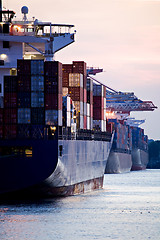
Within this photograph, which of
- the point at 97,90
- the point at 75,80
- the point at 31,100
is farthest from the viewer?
Answer: the point at 97,90

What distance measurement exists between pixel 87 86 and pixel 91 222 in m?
29.6

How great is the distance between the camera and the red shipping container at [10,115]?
168 ft

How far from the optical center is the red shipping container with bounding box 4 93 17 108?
51562 mm

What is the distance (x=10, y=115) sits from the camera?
5131 centimetres

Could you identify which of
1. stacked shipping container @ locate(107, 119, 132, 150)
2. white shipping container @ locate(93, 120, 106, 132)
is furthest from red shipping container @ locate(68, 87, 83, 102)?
stacked shipping container @ locate(107, 119, 132, 150)

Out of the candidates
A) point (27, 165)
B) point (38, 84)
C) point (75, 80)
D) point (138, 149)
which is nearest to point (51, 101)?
point (38, 84)

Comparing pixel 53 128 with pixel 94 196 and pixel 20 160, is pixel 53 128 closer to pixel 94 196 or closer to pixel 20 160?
pixel 20 160

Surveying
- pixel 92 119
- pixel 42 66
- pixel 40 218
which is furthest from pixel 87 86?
pixel 40 218

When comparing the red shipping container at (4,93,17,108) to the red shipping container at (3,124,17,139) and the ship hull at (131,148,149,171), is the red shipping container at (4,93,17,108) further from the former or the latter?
the ship hull at (131,148,149,171)

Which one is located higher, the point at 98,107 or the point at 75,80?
the point at 75,80

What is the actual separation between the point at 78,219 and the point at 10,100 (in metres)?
12.7

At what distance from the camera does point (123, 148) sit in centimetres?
15138

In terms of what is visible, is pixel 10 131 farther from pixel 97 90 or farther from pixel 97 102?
pixel 97 90

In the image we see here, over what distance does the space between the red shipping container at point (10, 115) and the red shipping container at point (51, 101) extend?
2.62 m
